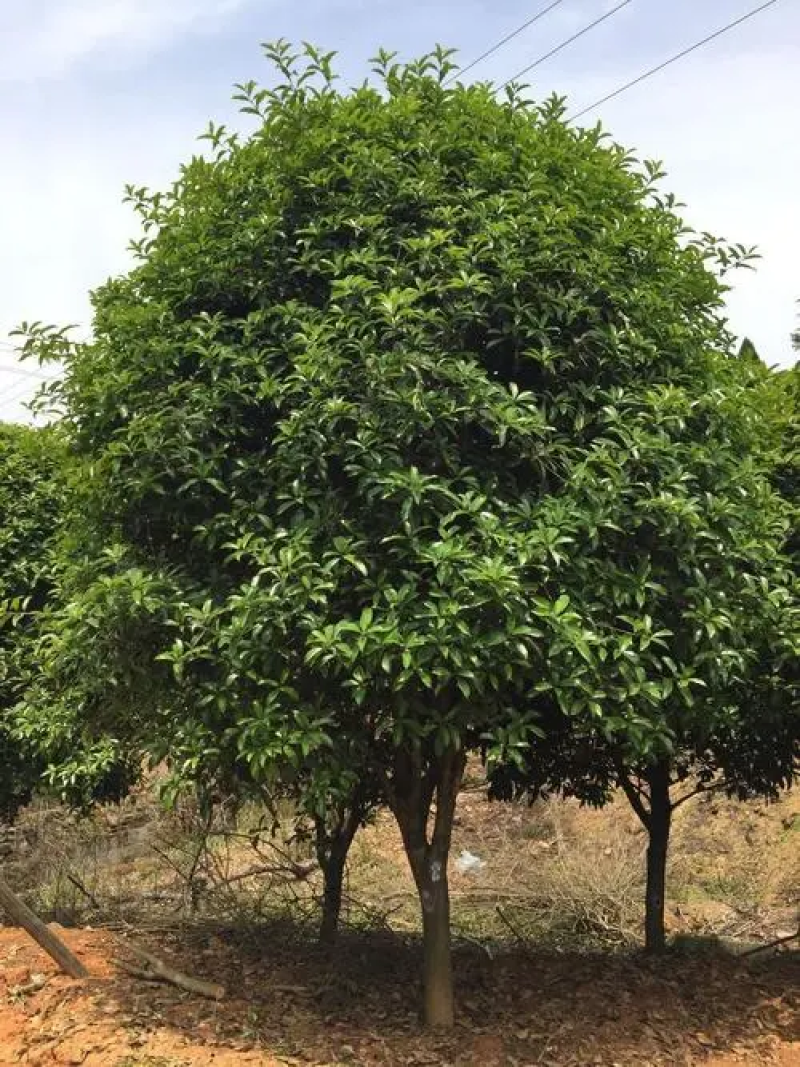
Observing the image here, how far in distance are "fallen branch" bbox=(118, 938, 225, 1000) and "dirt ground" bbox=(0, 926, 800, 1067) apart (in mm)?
49

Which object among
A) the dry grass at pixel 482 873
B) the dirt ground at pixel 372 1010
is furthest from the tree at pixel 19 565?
the dirt ground at pixel 372 1010

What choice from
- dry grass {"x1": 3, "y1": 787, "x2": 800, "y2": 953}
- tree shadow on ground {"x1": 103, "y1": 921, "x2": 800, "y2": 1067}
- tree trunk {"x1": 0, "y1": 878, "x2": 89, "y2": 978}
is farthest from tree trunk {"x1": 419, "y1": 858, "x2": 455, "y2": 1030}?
dry grass {"x1": 3, "y1": 787, "x2": 800, "y2": 953}

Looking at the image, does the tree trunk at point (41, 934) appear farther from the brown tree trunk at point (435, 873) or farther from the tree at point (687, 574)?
the tree at point (687, 574)

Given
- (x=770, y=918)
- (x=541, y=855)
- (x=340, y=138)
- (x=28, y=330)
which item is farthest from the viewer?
(x=541, y=855)

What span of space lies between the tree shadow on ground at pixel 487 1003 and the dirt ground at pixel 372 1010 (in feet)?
0.04

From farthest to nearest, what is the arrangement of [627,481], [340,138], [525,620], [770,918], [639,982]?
[770,918] < [639,982] < [340,138] < [627,481] < [525,620]

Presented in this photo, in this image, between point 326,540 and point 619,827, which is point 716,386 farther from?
point 619,827

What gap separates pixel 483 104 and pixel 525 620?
2642 millimetres

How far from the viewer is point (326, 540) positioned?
4.48m

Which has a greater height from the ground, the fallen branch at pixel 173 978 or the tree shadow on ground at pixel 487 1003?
the fallen branch at pixel 173 978

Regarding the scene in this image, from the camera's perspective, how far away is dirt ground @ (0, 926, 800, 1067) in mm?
4945

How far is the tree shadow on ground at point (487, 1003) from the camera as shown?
511 cm

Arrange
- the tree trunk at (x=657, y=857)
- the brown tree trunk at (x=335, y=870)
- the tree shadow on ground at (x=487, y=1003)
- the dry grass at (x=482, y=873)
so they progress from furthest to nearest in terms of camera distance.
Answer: the dry grass at (x=482, y=873)
the tree trunk at (x=657, y=857)
the brown tree trunk at (x=335, y=870)
the tree shadow on ground at (x=487, y=1003)

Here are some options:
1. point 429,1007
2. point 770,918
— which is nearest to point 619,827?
point 770,918
